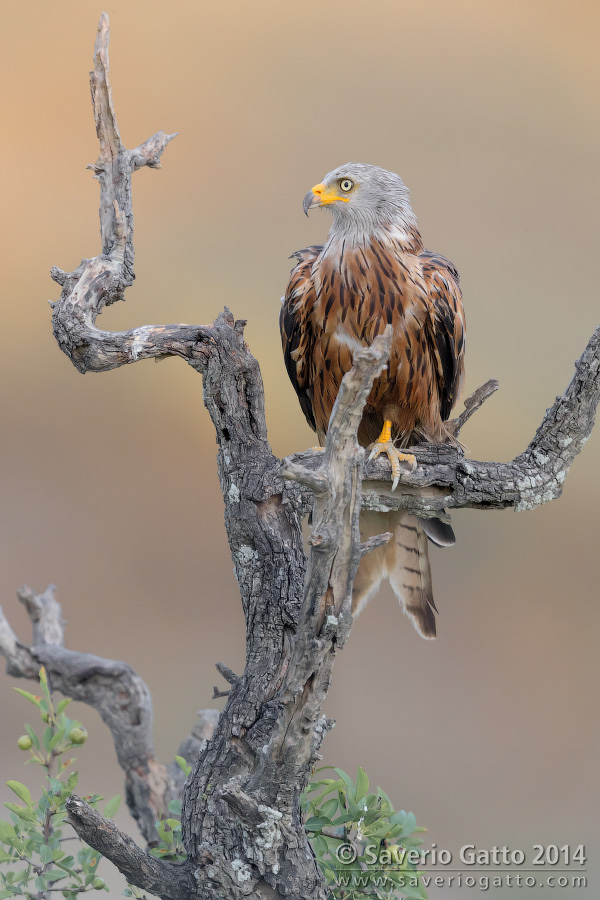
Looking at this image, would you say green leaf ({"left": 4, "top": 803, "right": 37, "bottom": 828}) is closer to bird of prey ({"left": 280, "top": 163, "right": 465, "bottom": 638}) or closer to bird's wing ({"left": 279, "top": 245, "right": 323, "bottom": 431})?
bird of prey ({"left": 280, "top": 163, "right": 465, "bottom": 638})

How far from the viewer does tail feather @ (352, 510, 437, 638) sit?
7.79 feet

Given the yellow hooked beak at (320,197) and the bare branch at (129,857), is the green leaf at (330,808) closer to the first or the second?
the bare branch at (129,857)

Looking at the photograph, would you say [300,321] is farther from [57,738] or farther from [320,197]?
[57,738]

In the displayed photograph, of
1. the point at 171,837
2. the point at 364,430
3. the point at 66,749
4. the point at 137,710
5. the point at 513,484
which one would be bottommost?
the point at 171,837

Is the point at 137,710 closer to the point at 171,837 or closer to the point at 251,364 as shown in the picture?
the point at 171,837

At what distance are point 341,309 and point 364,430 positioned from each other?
43cm

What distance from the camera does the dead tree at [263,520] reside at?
1.50m

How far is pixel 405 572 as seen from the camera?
93.9 inches

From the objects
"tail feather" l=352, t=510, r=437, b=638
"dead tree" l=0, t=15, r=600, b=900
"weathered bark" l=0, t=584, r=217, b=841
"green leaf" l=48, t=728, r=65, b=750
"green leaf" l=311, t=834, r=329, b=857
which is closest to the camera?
"dead tree" l=0, t=15, r=600, b=900

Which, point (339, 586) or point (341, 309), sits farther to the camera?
point (341, 309)

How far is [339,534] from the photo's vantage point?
1.44 metres

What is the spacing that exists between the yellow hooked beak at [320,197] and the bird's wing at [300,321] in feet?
0.72

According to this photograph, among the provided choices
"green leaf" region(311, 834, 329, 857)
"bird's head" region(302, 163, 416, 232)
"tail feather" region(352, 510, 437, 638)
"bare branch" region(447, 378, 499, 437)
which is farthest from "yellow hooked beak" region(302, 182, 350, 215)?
"green leaf" region(311, 834, 329, 857)

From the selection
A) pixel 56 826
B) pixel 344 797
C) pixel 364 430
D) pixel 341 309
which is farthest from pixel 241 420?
pixel 56 826
